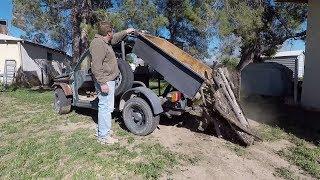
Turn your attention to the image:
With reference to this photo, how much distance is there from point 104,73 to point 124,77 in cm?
95

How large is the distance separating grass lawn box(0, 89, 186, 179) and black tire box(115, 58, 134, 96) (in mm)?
858

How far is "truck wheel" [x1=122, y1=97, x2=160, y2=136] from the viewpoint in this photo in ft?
22.9

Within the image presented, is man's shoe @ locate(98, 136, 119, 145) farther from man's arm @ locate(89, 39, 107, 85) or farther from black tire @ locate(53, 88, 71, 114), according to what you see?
black tire @ locate(53, 88, 71, 114)

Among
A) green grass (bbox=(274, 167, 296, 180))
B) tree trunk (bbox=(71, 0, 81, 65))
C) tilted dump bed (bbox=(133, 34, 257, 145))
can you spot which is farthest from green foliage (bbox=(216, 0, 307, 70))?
green grass (bbox=(274, 167, 296, 180))

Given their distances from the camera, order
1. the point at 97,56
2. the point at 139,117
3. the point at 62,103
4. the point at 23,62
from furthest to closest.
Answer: the point at 23,62, the point at 62,103, the point at 139,117, the point at 97,56

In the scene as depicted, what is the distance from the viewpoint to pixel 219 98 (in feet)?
21.5

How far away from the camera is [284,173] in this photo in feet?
17.7

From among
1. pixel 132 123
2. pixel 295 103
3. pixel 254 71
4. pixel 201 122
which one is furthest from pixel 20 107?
pixel 254 71

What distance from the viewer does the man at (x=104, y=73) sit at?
6.35 m

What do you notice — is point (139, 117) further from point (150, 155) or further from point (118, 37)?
point (118, 37)

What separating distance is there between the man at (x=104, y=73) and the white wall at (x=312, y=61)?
6.59m

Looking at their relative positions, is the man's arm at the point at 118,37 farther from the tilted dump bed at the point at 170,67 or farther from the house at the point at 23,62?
the house at the point at 23,62

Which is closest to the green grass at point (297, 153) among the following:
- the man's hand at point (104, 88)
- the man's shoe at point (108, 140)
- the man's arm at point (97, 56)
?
the man's shoe at point (108, 140)

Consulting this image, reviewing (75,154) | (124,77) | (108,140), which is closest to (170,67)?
(124,77)
